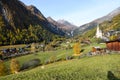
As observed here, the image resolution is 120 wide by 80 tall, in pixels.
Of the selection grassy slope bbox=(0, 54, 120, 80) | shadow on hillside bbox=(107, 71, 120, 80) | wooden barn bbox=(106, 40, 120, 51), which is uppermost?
wooden barn bbox=(106, 40, 120, 51)

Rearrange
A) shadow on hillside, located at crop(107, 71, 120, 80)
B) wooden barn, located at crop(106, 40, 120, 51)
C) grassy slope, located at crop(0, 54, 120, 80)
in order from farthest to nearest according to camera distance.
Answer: wooden barn, located at crop(106, 40, 120, 51) → shadow on hillside, located at crop(107, 71, 120, 80) → grassy slope, located at crop(0, 54, 120, 80)

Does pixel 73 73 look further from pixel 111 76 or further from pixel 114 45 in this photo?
pixel 114 45

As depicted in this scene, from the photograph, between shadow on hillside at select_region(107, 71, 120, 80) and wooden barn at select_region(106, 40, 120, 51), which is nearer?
shadow on hillside at select_region(107, 71, 120, 80)

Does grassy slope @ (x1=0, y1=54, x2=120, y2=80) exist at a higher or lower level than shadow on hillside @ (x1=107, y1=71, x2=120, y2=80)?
higher

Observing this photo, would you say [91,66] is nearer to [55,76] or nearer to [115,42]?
[55,76]

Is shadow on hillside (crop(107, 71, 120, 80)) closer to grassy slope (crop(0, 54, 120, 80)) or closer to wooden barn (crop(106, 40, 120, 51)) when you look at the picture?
grassy slope (crop(0, 54, 120, 80))

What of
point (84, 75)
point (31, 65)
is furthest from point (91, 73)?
point (31, 65)

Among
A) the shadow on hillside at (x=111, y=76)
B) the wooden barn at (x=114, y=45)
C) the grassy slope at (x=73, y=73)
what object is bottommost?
the shadow on hillside at (x=111, y=76)

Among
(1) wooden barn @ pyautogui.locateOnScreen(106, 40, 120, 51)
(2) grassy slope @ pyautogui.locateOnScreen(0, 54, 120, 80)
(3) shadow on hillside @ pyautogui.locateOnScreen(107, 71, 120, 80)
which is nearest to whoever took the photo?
(2) grassy slope @ pyautogui.locateOnScreen(0, 54, 120, 80)

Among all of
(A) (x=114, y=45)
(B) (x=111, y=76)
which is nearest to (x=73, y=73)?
(B) (x=111, y=76)

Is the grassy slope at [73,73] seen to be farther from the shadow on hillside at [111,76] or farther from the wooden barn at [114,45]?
the wooden barn at [114,45]

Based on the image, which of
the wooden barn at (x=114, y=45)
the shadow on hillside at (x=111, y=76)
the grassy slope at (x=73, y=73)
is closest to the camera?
the grassy slope at (x=73, y=73)

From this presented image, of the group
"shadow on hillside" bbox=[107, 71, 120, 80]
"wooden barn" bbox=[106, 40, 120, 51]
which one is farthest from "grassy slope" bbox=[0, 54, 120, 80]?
"wooden barn" bbox=[106, 40, 120, 51]

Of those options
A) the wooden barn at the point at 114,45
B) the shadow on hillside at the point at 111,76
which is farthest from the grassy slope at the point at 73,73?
the wooden barn at the point at 114,45
